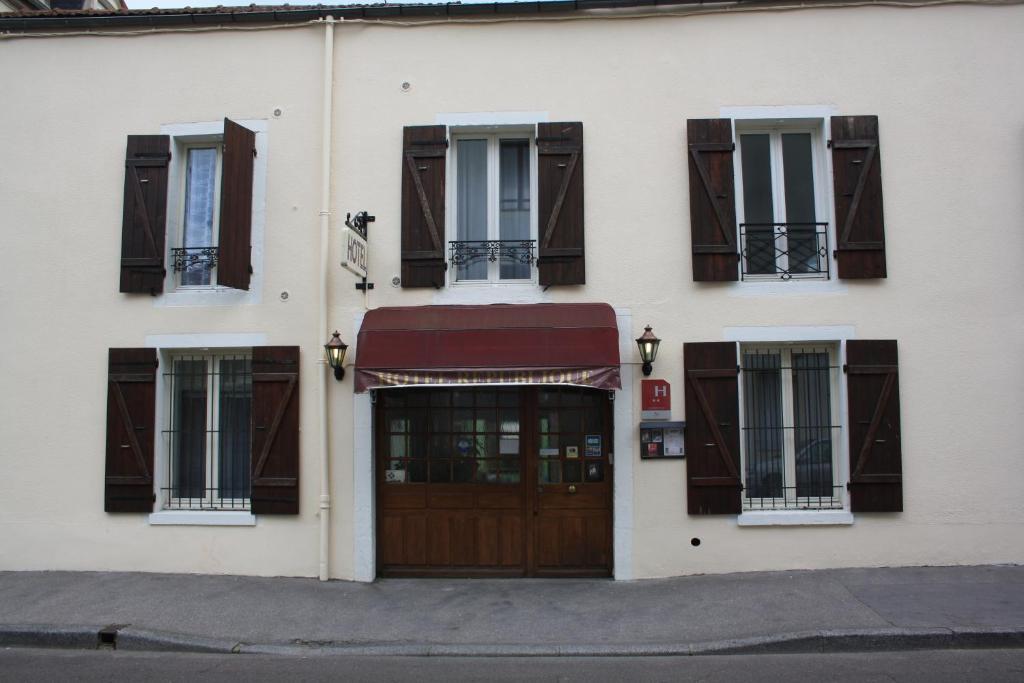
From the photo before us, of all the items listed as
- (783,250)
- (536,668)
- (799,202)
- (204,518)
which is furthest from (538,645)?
(799,202)

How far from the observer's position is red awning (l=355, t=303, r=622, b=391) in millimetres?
7660

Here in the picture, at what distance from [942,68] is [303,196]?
7.53m

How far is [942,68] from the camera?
8.48 meters

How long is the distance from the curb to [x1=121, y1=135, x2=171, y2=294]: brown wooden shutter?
151 inches

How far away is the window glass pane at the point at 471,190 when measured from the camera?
889 centimetres

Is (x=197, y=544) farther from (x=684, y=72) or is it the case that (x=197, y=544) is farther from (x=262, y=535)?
(x=684, y=72)

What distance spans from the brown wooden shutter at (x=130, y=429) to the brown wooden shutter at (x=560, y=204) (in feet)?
15.6

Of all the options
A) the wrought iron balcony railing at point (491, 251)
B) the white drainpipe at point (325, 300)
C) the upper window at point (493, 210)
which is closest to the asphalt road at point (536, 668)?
the white drainpipe at point (325, 300)

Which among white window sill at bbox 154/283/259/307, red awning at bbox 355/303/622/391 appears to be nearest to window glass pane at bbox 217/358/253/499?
white window sill at bbox 154/283/259/307

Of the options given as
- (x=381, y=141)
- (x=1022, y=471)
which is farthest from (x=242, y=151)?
(x=1022, y=471)

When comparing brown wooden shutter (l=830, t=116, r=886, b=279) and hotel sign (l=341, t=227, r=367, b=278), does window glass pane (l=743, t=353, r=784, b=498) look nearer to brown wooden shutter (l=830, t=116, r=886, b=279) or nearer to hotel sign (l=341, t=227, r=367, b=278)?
brown wooden shutter (l=830, t=116, r=886, b=279)

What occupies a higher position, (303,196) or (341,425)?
(303,196)

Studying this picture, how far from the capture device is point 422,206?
8.57m

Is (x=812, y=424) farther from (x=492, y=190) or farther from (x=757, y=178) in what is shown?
(x=492, y=190)
